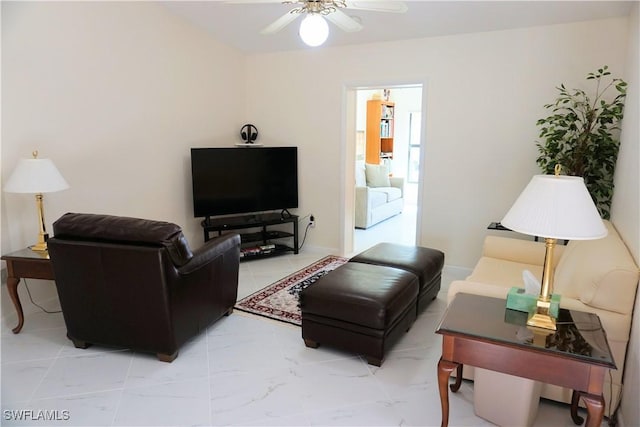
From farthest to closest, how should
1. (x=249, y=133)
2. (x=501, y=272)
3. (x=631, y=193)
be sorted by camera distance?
Result: (x=249, y=133) → (x=501, y=272) → (x=631, y=193)

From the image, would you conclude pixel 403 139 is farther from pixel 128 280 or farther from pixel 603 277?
pixel 128 280

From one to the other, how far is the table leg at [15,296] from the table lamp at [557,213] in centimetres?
314

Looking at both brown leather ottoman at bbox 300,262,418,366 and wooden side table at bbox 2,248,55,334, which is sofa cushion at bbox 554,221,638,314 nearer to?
brown leather ottoman at bbox 300,262,418,366

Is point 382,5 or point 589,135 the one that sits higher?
point 382,5

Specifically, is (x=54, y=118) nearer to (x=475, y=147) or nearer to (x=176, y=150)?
(x=176, y=150)

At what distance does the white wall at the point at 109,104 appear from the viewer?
3.01 meters

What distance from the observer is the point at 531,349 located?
1684 millimetres

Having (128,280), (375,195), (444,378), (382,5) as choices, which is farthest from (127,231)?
(375,195)

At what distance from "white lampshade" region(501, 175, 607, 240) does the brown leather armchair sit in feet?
6.21

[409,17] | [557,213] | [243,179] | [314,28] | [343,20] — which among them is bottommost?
[243,179]

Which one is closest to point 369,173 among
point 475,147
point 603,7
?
point 475,147

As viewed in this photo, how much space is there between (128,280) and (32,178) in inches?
40.8

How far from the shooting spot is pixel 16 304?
115 inches

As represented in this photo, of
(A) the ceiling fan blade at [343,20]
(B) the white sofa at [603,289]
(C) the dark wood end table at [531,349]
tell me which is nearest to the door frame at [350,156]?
(A) the ceiling fan blade at [343,20]
